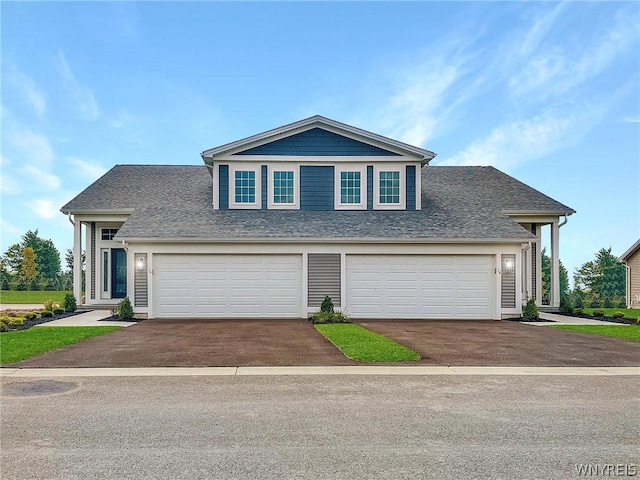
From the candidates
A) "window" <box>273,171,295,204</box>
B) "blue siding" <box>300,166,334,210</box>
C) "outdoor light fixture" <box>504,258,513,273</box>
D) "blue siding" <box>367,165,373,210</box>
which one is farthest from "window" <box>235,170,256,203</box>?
"outdoor light fixture" <box>504,258,513,273</box>

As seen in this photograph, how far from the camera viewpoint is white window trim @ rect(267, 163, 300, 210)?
17.6 m

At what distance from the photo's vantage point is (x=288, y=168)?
58.0 feet

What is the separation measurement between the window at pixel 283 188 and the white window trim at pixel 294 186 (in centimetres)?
12

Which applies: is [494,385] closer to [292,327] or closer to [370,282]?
[292,327]

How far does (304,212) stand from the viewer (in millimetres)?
17516

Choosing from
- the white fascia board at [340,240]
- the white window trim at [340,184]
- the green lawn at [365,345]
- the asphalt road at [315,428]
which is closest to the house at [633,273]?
the white fascia board at [340,240]

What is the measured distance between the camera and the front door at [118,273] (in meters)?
19.4

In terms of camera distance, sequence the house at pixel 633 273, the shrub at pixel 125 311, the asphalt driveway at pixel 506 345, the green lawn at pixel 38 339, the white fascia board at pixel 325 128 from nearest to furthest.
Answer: the asphalt driveway at pixel 506 345, the green lawn at pixel 38 339, the shrub at pixel 125 311, the white fascia board at pixel 325 128, the house at pixel 633 273

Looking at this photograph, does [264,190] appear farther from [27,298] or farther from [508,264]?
[27,298]

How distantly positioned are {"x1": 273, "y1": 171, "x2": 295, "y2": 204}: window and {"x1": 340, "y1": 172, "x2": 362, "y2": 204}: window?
1.98 m

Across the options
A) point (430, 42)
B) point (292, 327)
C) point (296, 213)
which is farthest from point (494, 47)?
point (292, 327)

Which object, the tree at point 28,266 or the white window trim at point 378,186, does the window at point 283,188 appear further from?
the tree at point 28,266

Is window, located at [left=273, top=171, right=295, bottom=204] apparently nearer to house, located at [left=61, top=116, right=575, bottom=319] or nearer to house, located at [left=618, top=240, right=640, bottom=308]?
house, located at [left=61, top=116, right=575, bottom=319]

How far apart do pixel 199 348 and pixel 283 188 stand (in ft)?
30.6
